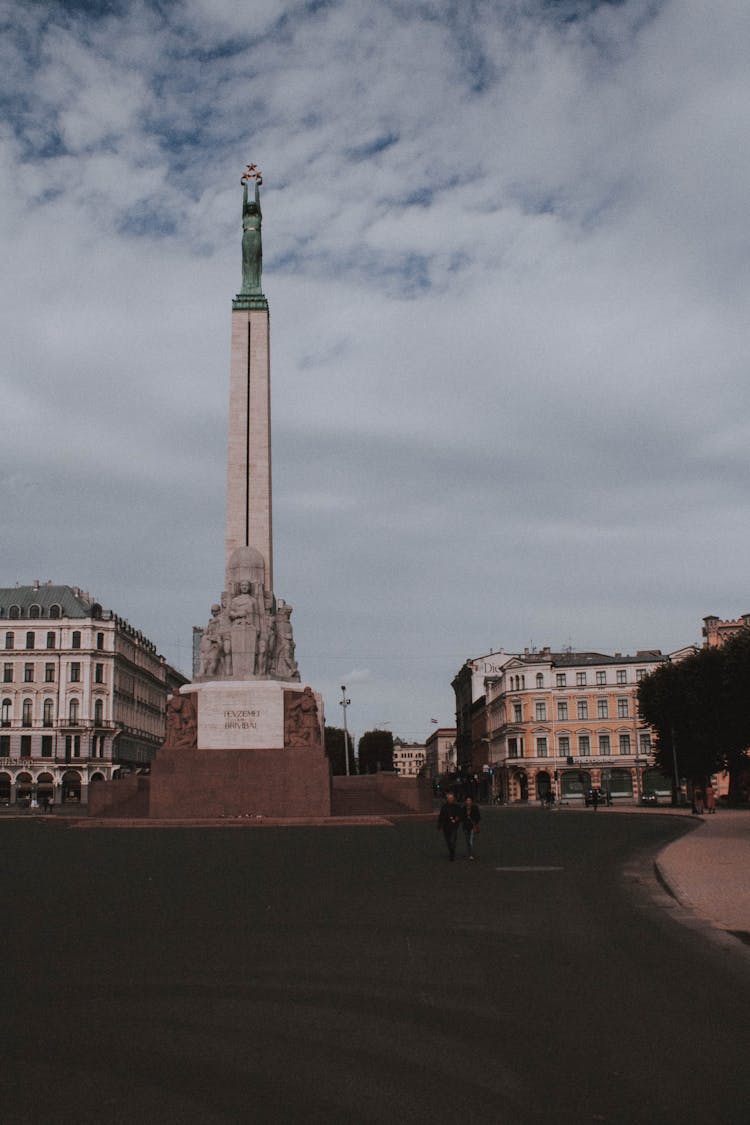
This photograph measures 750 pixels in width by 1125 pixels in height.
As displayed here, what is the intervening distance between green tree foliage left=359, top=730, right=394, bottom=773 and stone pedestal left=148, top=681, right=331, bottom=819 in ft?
317

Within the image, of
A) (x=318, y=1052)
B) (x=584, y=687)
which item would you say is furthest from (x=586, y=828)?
(x=584, y=687)

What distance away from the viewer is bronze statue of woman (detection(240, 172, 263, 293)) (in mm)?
45188

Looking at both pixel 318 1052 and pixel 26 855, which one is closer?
pixel 318 1052

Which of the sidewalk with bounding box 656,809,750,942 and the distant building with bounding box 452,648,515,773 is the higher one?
the distant building with bounding box 452,648,515,773

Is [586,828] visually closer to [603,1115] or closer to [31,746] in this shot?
[603,1115]

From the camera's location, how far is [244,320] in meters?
43.5

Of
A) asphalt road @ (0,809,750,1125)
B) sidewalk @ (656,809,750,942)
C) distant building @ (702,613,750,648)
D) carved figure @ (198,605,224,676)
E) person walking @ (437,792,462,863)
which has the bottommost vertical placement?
sidewalk @ (656,809,750,942)

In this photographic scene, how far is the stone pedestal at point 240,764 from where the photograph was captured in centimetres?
3191

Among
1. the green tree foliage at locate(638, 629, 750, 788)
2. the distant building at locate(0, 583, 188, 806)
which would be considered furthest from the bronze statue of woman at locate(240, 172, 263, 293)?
the distant building at locate(0, 583, 188, 806)

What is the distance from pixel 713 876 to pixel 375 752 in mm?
119657

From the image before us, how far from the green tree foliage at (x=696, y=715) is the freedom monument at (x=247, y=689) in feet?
82.3

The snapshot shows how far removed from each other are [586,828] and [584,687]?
57348mm

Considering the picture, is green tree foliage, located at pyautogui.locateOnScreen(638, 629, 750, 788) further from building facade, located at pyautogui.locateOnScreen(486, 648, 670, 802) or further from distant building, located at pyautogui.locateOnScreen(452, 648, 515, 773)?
distant building, located at pyautogui.locateOnScreen(452, 648, 515, 773)

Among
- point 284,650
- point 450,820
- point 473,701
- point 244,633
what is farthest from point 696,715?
point 473,701
